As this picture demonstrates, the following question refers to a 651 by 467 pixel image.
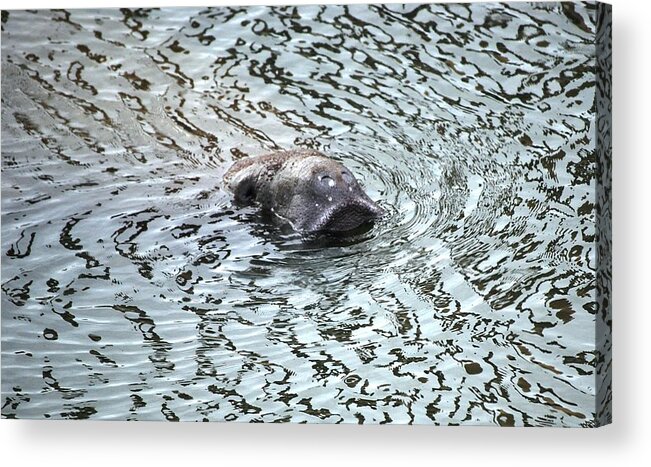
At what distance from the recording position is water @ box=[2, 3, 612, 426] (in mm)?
4160

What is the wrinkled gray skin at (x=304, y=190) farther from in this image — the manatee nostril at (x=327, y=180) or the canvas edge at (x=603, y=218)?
the canvas edge at (x=603, y=218)

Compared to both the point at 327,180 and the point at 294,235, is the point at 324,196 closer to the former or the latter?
the point at 327,180

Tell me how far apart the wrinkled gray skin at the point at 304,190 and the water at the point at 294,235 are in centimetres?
4

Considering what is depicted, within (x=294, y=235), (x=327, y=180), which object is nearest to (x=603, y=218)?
(x=327, y=180)

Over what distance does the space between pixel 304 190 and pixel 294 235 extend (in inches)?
6.1

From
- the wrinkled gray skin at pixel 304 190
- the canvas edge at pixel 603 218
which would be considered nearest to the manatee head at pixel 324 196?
the wrinkled gray skin at pixel 304 190

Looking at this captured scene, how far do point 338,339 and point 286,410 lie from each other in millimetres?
293

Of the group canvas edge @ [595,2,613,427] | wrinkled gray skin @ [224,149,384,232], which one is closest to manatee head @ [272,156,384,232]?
wrinkled gray skin @ [224,149,384,232]

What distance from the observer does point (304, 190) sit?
4406mm

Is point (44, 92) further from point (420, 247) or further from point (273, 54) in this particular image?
point (420, 247)

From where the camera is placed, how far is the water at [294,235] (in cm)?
416

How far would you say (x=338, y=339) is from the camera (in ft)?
14.1

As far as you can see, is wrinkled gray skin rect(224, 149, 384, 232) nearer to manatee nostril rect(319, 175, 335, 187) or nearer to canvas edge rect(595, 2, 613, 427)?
manatee nostril rect(319, 175, 335, 187)

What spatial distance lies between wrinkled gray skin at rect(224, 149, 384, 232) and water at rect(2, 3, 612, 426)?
0.04 metres
